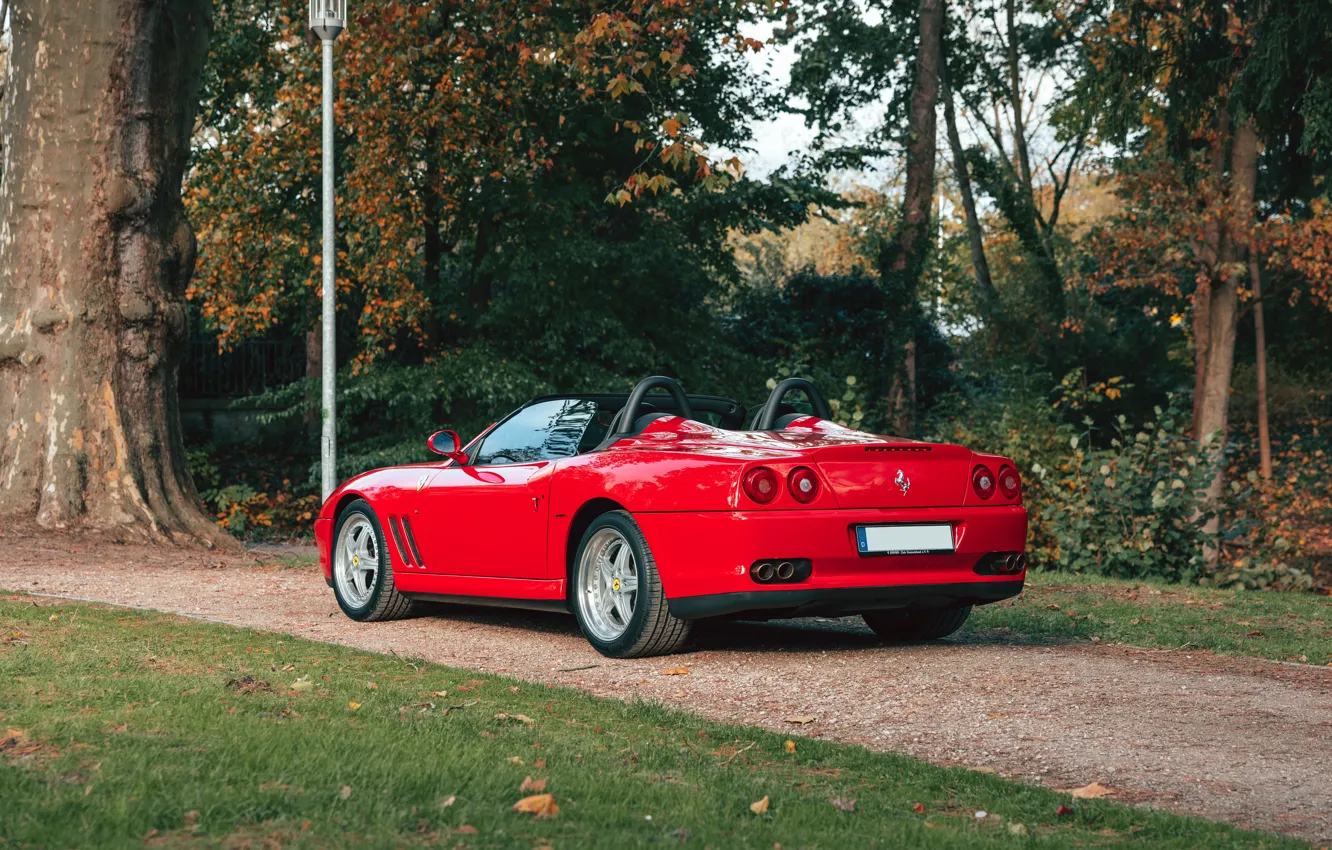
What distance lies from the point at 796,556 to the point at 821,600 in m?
0.26

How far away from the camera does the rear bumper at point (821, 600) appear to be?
7039 millimetres

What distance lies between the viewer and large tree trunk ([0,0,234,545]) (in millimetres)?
14547

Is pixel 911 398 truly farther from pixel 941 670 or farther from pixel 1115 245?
pixel 941 670

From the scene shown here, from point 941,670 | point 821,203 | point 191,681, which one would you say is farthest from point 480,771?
point 821,203

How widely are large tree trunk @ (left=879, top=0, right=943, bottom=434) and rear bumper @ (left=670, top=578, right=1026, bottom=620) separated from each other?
1942 cm

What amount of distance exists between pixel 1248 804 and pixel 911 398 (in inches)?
950

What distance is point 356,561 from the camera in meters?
9.53

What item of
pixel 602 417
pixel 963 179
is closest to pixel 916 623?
pixel 602 417

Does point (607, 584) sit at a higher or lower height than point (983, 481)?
lower

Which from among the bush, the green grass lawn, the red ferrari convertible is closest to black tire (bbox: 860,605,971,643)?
the red ferrari convertible

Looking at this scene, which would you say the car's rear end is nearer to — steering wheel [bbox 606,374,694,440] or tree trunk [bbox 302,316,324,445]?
steering wheel [bbox 606,374,694,440]

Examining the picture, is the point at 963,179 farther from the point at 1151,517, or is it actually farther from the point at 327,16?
the point at 1151,517

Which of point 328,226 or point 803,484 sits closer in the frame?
point 803,484

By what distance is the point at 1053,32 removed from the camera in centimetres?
3472
